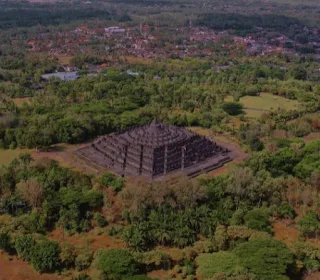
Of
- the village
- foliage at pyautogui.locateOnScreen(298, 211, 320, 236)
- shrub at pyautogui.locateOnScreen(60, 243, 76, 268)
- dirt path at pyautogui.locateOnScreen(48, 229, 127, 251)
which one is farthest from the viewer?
the village

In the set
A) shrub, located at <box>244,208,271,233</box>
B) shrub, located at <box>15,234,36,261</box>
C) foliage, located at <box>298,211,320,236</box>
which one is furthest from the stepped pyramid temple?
shrub, located at <box>15,234,36,261</box>

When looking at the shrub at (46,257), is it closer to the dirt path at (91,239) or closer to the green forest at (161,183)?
the green forest at (161,183)

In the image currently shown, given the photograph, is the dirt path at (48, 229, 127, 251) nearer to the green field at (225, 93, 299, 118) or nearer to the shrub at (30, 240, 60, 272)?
the shrub at (30, 240, 60, 272)

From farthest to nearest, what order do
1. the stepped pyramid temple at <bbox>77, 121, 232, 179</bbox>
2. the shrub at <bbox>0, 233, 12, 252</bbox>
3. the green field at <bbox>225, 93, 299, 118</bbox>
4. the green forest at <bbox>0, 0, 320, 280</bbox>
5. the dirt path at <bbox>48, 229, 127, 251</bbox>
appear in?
the green field at <bbox>225, 93, 299, 118</bbox> < the stepped pyramid temple at <bbox>77, 121, 232, 179</bbox> < the dirt path at <bbox>48, 229, 127, 251</bbox> < the shrub at <bbox>0, 233, 12, 252</bbox> < the green forest at <bbox>0, 0, 320, 280</bbox>

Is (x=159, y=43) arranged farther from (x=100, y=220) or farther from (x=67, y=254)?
(x=67, y=254)

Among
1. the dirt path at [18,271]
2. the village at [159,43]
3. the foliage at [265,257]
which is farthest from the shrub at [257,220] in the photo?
the village at [159,43]

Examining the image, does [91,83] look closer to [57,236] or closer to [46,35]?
[57,236]
